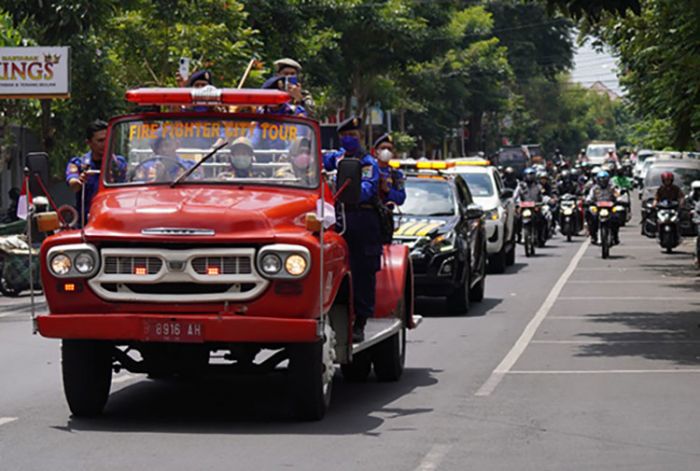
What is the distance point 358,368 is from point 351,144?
82.8 inches

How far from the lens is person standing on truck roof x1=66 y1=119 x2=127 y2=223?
1149cm

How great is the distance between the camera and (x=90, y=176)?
11953 mm

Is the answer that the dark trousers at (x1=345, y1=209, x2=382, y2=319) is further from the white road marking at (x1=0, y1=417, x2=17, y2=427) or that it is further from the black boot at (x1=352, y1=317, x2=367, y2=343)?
the white road marking at (x1=0, y1=417, x2=17, y2=427)

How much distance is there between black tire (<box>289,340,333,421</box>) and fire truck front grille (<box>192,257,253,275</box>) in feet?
2.06

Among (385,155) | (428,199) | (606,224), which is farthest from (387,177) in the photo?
(606,224)

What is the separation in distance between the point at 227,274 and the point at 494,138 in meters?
100.0

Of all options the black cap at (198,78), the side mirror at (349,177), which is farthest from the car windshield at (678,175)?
the side mirror at (349,177)

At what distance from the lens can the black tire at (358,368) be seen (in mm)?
13242

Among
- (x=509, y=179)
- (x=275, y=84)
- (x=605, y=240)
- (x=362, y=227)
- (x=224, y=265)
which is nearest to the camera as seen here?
(x=224, y=265)

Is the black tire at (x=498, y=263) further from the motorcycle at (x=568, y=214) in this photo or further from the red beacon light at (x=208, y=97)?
the red beacon light at (x=208, y=97)

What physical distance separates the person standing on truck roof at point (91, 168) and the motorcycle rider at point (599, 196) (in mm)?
23013

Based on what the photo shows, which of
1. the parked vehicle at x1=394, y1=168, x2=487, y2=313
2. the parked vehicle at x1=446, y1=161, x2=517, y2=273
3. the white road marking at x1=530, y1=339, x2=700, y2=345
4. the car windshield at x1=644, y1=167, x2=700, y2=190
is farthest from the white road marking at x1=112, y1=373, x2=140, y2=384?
the car windshield at x1=644, y1=167, x2=700, y2=190

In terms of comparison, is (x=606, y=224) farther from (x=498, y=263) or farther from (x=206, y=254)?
(x=206, y=254)

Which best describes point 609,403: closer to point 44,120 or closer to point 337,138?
point 337,138
